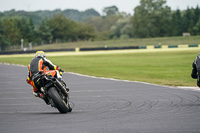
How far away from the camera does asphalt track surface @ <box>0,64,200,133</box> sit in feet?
25.8

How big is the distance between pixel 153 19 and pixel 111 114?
139m

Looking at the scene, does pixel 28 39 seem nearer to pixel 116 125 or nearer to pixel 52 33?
pixel 52 33

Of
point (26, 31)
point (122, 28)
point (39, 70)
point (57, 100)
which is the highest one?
point (122, 28)

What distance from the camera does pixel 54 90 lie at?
980 centimetres

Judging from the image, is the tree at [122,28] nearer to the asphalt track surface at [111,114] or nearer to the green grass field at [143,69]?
the green grass field at [143,69]

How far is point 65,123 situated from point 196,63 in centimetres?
432

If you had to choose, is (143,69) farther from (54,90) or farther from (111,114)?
(54,90)

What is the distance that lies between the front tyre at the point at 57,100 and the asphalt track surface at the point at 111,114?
0.18 m

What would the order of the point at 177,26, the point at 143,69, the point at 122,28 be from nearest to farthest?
the point at 143,69 → the point at 177,26 → the point at 122,28

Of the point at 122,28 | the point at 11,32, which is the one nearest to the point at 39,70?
the point at 11,32

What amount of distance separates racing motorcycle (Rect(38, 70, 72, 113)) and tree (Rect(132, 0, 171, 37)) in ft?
446

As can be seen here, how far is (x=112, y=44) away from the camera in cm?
9694

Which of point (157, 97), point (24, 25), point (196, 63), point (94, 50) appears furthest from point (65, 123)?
point (24, 25)

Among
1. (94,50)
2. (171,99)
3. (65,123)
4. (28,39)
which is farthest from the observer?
(28,39)
